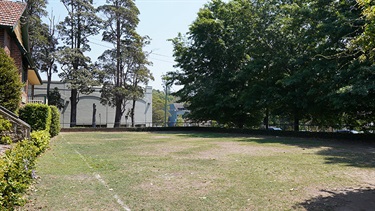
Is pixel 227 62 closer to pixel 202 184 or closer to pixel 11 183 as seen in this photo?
pixel 202 184

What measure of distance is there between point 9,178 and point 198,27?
28.8 m

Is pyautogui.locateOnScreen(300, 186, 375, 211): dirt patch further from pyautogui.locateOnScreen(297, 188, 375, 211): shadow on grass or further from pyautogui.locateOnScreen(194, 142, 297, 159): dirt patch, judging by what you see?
pyautogui.locateOnScreen(194, 142, 297, 159): dirt patch

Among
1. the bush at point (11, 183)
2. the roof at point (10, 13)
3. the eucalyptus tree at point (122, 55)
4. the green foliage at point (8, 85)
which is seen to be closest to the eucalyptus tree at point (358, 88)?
the bush at point (11, 183)

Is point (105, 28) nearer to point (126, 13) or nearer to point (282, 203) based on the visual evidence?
point (126, 13)

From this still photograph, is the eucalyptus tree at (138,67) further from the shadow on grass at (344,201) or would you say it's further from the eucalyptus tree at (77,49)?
the shadow on grass at (344,201)

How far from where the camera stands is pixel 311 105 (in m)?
21.5

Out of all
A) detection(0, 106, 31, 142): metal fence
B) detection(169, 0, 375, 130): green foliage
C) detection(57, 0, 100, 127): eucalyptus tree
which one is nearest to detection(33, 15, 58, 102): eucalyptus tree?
detection(57, 0, 100, 127): eucalyptus tree

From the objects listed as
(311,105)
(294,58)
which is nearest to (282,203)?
(311,105)

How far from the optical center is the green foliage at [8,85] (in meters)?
12.4

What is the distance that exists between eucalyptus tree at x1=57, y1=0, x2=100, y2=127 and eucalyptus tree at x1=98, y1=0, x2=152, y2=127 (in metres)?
1.78

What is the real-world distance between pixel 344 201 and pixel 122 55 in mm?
36509

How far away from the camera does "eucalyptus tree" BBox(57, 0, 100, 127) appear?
3572cm

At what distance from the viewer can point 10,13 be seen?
645 inches

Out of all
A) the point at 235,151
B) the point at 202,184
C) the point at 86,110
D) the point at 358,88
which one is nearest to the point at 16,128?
the point at 202,184
